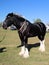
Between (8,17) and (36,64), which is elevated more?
(8,17)

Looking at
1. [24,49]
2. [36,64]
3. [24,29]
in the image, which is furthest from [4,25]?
[36,64]

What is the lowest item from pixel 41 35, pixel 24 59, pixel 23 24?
pixel 24 59

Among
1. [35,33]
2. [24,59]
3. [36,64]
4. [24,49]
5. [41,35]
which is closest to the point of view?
[36,64]

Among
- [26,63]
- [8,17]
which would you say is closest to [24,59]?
[26,63]

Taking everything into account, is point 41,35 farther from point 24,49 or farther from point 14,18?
point 14,18

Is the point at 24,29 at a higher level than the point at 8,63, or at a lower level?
higher

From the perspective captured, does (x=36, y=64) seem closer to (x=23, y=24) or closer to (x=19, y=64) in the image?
(x=19, y=64)

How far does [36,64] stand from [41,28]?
4.38 metres

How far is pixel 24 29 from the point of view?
11.0 m

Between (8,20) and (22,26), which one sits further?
(22,26)

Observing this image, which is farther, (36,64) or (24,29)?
(24,29)

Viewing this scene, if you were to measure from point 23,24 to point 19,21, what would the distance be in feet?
0.96

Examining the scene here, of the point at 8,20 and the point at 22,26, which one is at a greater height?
the point at 8,20

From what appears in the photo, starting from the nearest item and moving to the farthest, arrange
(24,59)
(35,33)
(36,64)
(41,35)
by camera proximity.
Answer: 1. (36,64)
2. (24,59)
3. (35,33)
4. (41,35)
